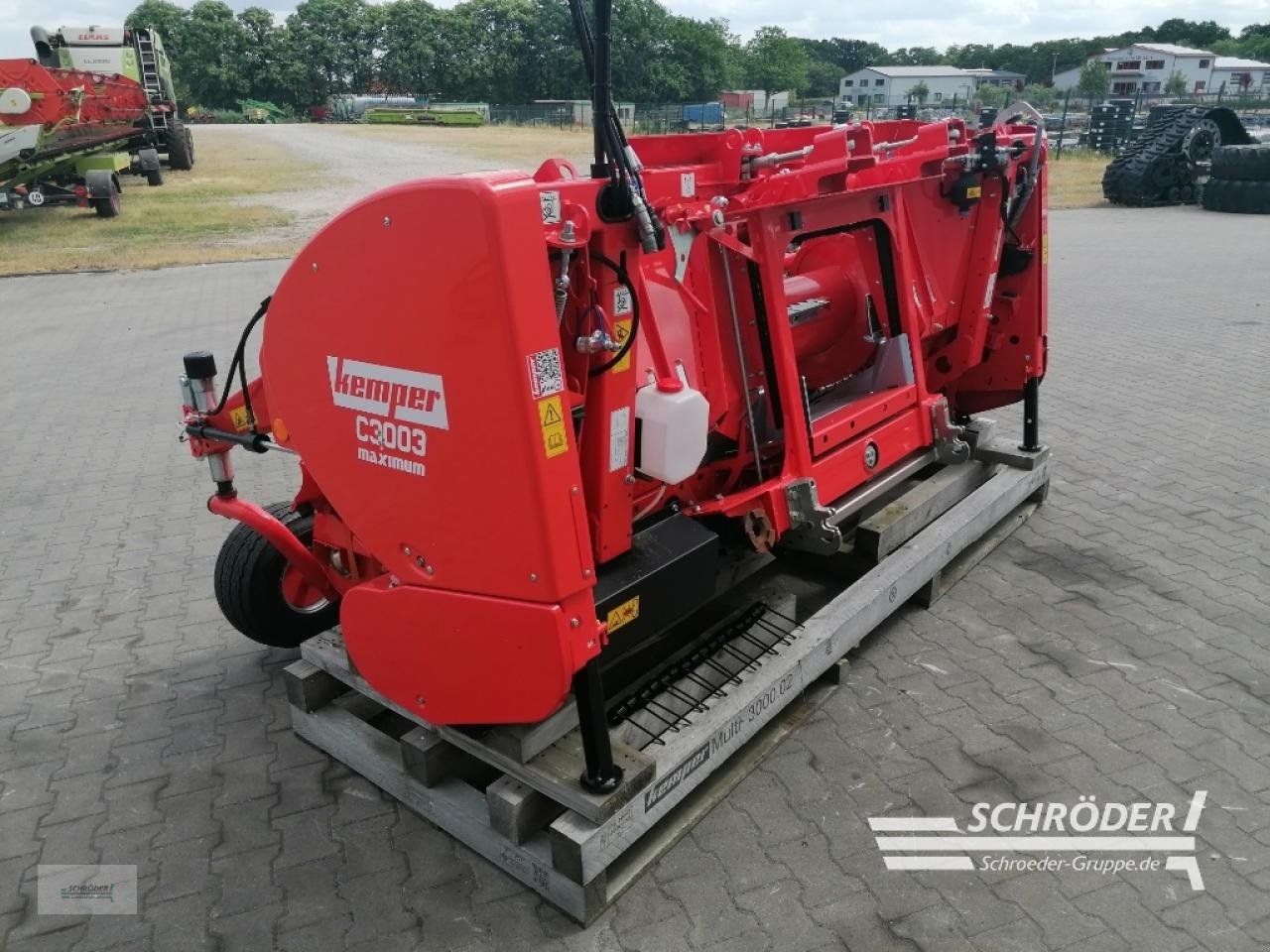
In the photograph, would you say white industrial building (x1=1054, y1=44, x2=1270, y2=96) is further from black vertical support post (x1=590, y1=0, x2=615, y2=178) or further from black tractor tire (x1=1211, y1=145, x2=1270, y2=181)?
black vertical support post (x1=590, y1=0, x2=615, y2=178)

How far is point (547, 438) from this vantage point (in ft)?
6.55

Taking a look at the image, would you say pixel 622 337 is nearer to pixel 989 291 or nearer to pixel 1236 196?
pixel 989 291

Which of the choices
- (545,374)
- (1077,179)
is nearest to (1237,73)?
(1077,179)

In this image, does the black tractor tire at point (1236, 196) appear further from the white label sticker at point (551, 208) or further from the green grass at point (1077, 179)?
the white label sticker at point (551, 208)

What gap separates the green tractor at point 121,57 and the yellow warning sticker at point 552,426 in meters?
20.3

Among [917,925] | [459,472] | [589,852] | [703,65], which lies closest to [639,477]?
[459,472]

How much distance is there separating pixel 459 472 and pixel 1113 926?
6.37 ft

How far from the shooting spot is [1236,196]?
15414mm

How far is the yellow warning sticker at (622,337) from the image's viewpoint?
2234 mm

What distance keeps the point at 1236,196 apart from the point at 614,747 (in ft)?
56.4

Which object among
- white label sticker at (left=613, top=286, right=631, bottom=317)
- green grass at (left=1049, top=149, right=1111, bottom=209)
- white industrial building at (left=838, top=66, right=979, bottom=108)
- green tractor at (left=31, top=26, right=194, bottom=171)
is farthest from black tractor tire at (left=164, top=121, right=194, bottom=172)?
white industrial building at (left=838, top=66, right=979, bottom=108)

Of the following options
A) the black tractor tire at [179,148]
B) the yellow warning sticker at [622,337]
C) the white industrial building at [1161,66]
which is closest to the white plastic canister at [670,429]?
the yellow warning sticker at [622,337]

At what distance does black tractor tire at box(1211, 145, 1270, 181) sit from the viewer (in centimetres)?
1501

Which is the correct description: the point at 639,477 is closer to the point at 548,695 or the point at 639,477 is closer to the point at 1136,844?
the point at 548,695
